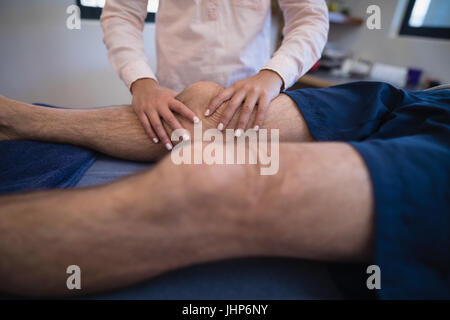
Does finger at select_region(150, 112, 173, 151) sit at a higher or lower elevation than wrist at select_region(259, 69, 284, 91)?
lower

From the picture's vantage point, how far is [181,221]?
383 mm

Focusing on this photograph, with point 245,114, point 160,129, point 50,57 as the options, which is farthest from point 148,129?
point 50,57

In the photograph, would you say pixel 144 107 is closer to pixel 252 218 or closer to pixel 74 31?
pixel 252 218

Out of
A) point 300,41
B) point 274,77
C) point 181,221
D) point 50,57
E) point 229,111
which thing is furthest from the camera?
point 50,57

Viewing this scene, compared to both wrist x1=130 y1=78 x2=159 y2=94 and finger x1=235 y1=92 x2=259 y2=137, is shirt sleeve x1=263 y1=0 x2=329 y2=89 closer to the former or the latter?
finger x1=235 y1=92 x2=259 y2=137

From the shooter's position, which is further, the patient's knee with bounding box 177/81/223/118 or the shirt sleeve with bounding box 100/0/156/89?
the shirt sleeve with bounding box 100/0/156/89

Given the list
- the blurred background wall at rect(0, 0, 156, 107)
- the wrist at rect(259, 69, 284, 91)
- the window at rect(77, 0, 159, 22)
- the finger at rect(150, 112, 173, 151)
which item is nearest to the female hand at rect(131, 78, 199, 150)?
the finger at rect(150, 112, 173, 151)

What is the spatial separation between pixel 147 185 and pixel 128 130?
0.40 m

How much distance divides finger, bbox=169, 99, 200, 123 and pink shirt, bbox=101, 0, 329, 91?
0.85 feet

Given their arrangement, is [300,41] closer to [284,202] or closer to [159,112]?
[159,112]

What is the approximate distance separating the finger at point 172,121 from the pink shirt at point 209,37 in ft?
0.89

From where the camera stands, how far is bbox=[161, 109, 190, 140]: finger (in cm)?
67

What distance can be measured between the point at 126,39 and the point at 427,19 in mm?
2289

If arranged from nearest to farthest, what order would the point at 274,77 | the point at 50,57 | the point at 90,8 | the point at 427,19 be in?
the point at 274,77 → the point at 50,57 → the point at 90,8 → the point at 427,19
